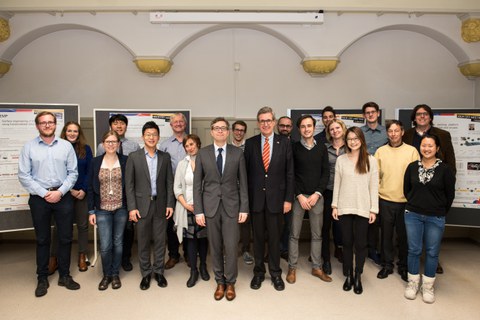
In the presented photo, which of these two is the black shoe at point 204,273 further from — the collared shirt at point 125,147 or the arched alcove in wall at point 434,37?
the arched alcove in wall at point 434,37

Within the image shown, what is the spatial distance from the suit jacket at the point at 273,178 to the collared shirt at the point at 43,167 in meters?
1.60

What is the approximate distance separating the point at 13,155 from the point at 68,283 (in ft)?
4.97

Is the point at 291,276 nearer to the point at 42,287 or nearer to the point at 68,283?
the point at 68,283

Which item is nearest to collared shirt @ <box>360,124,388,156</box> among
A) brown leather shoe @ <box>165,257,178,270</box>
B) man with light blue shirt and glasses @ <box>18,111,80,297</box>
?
brown leather shoe @ <box>165,257,178,270</box>

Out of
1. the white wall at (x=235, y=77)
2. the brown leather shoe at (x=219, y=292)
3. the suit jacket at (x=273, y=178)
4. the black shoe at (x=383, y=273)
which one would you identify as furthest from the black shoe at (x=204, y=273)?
the white wall at (x=235, y=77)

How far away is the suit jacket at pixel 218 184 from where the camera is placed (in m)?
2.71

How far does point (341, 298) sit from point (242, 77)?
→ 3.11 m

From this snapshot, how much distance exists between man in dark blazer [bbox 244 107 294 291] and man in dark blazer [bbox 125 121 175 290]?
0.76m

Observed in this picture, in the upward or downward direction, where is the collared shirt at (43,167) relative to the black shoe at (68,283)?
upward

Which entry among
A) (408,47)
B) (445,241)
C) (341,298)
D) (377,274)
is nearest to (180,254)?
(341,298)

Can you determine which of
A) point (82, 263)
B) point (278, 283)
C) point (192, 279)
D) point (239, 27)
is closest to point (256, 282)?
point (278, 283)

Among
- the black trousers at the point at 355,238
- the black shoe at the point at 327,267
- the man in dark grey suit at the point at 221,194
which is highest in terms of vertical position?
the man in dark grey suit at the point at 221,194

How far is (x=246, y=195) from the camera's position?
9.07 ft

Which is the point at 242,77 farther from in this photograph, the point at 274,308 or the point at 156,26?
the point at 274,308
